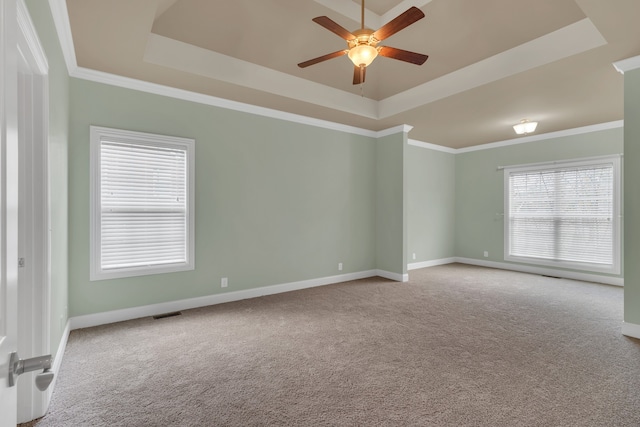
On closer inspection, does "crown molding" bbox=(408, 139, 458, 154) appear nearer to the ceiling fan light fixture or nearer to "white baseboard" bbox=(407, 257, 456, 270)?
"white baseboard" bbox=(407, 257, 456, 270)

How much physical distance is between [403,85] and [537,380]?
150 inches

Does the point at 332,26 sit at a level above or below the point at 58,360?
above

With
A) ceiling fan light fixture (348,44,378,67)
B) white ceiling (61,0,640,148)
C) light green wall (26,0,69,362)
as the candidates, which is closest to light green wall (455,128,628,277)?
white ceiling (61,0,640,148)

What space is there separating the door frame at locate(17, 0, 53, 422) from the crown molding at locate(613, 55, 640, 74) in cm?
476

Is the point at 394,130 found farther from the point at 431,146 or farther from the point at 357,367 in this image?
the point at 357,367

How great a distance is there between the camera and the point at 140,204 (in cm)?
364

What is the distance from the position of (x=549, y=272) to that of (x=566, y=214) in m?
1.13

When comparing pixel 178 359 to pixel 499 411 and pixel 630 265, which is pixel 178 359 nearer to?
pixel 499 411

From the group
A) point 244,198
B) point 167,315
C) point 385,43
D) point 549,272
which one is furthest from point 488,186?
point 167,315

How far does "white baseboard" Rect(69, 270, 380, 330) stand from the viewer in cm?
339

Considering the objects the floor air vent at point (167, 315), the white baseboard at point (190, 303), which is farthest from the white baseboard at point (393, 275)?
the floor air vent at point (167, 315)

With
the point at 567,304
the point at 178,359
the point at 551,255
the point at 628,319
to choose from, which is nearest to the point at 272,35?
the point at 178,359

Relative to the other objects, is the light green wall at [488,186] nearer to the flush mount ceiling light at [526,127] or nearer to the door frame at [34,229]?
the flush mount ceiling light at [526,127]

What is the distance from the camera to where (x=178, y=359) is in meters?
2.71
